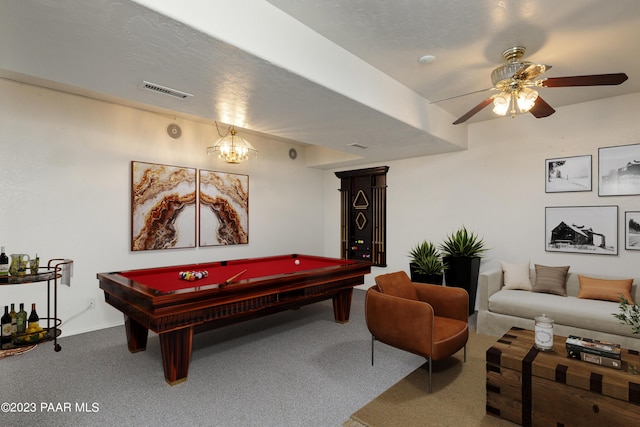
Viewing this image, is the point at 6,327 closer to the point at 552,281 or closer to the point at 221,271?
the point at 221,271

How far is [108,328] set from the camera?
4176 mm

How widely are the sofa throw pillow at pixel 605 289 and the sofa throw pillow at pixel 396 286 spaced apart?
2059mm

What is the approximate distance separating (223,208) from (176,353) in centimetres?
301

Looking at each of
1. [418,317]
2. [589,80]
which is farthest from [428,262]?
[589,80]

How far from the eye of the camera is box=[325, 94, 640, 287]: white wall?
13.0 ft

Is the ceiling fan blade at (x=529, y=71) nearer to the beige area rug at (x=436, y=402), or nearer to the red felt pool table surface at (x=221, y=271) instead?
the beige area rug at (x=436, y=402)

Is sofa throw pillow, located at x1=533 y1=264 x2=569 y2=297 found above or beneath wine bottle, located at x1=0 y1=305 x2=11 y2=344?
above

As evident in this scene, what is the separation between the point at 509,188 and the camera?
4707 mm

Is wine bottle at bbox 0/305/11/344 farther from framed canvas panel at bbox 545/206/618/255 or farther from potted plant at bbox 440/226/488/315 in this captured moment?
framed canvas panel at bbox 545/206/618/255

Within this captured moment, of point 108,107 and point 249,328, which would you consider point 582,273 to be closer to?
point 249,328

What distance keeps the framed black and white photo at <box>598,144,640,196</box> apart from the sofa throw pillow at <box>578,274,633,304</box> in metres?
1.11

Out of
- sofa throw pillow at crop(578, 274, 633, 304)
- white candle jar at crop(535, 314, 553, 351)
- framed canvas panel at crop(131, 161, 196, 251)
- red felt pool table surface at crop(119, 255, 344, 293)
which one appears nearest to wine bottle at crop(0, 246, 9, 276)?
red felt pool table surface at crop(119, 255, 344, 293)

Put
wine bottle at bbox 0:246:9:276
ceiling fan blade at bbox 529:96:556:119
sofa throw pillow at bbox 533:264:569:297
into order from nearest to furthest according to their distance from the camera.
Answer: ceiling fan blade at bbox 529:96:556:119 → wine bottle at bbox 0:246:9:276 → sofa throw pillow at bbox 533:264:569:297

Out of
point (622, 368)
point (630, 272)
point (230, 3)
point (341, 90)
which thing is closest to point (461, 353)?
point (622, 368)
